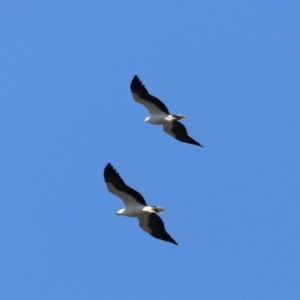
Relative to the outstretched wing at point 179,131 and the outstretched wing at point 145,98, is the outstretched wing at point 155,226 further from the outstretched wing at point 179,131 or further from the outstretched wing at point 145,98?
the outstretched wing at point 145,98

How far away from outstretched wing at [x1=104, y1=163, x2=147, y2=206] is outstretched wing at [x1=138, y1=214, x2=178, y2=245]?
662mm

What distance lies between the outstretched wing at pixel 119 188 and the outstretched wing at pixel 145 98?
5915 millimetres

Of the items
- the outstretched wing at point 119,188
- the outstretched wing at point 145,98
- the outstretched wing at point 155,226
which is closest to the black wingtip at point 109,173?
the outstretched wing at point 119,188

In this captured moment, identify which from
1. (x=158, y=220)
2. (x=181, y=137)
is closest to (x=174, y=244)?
(x=158, y=220)

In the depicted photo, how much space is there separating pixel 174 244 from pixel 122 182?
10.4 feet

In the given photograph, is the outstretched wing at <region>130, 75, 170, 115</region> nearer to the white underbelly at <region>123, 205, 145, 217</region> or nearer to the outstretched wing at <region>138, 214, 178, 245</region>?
the white underbelly at <region>123, 205, 145, 217</region>

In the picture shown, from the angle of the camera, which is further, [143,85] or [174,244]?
[143,85]

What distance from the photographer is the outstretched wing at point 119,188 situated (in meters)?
38.3

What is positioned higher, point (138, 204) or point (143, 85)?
point (143, 85)

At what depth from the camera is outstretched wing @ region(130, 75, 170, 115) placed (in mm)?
43031

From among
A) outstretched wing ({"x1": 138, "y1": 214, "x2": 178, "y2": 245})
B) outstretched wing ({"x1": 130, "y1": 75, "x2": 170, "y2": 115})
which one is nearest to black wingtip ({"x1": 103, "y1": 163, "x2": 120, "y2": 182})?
outstretched wing ({"x1": 138, "y1": 214, "x2": 178, "y2": 245})

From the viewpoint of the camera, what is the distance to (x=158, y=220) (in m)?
38.6

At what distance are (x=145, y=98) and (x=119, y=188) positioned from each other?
630 centimetres

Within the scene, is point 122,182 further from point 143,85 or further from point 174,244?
point 143,85
